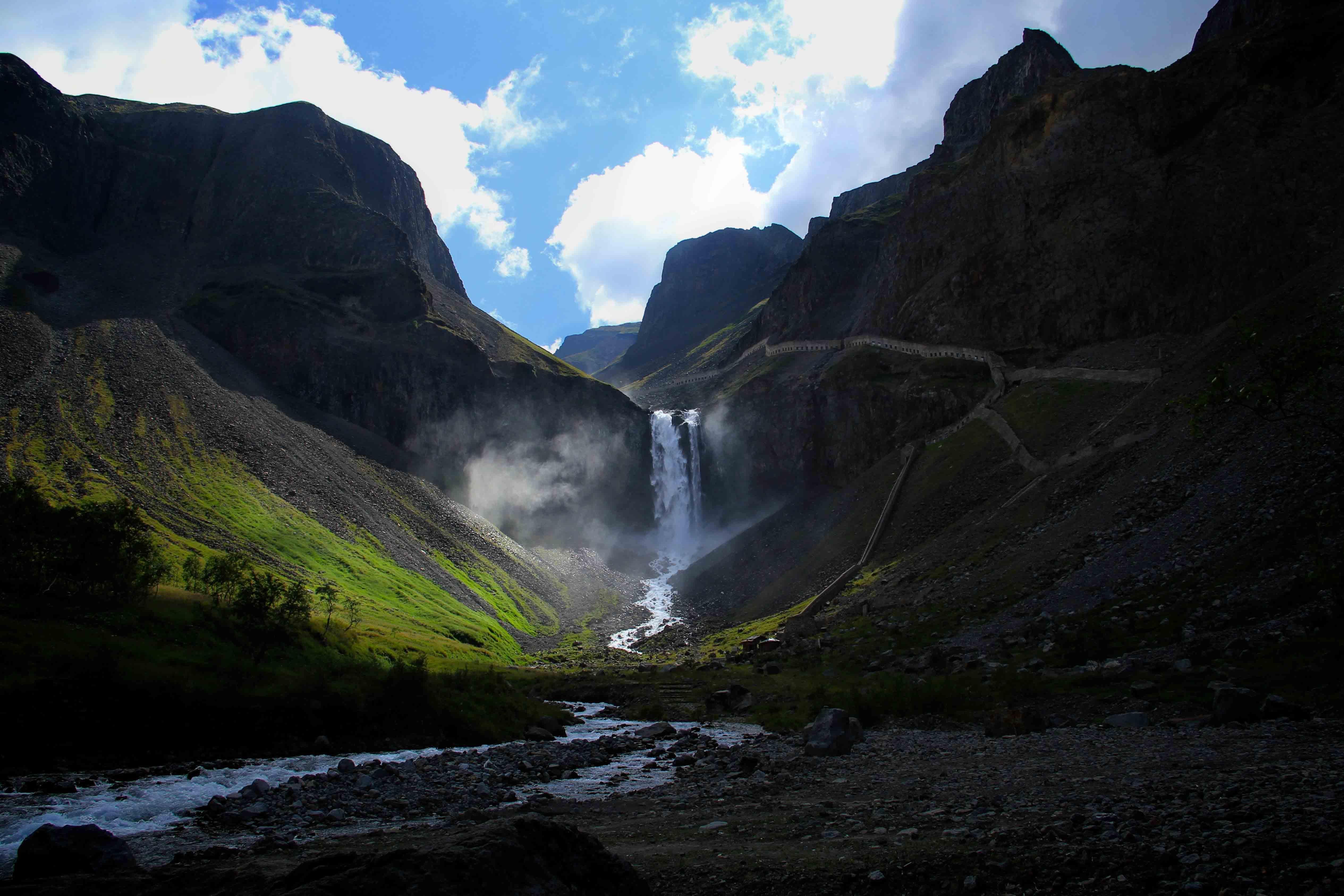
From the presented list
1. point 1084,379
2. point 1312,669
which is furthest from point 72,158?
point 1312,669

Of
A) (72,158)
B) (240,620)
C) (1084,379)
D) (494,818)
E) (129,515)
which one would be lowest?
(494,818)

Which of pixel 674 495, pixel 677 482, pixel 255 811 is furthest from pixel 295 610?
pixel 677 482

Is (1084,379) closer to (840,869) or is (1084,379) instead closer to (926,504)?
(926,504)

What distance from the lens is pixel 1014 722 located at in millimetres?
24062

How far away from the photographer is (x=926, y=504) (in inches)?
2982

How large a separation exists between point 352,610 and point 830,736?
1834 inches

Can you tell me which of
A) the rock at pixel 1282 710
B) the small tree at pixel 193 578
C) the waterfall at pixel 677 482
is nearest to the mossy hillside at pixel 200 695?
the small tree at pixel 193 578

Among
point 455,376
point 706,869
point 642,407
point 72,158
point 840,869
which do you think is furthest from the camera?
point 642,407

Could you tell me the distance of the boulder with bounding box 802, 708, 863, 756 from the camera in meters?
25.2

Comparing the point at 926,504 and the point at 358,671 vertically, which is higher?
the point at 926,504

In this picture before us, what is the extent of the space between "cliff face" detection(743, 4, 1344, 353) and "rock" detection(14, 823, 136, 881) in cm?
9504

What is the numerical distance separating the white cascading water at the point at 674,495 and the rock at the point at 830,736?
8275 cm

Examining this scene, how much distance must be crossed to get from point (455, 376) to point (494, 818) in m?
131

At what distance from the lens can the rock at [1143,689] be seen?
24.3 meters
